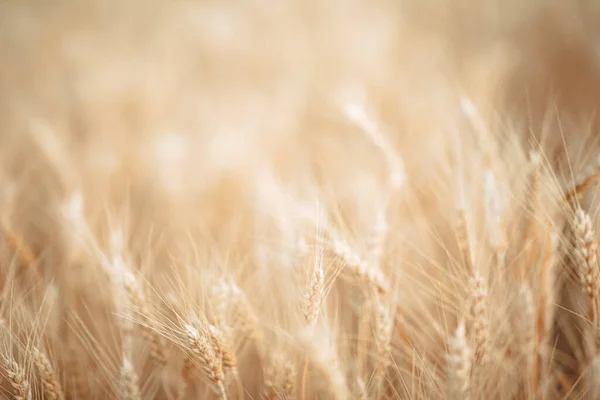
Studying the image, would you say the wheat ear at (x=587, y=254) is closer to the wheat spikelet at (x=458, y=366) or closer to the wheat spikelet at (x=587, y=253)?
the wheat spikelet at (x=587, y=253)

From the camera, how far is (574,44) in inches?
48.1

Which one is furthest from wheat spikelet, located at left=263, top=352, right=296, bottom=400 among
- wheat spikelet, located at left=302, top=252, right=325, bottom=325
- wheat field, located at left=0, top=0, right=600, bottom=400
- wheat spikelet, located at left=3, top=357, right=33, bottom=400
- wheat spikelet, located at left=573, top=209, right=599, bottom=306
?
wheat spikelet, located at left=573, top=209, right=599, bottom=306

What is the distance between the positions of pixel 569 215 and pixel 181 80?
5.55 ft

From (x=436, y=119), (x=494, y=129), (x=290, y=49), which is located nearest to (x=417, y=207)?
(x=494, y=129)

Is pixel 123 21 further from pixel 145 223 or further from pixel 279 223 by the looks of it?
pixel 279 223

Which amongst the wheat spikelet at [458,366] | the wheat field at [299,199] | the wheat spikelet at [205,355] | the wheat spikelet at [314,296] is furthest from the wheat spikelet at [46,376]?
the wheat spikelet at [458,366]

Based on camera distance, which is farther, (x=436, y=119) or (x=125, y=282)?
(x=436, y=119)

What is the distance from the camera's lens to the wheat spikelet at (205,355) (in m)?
0.52

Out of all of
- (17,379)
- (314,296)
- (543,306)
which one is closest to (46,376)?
(17,379)

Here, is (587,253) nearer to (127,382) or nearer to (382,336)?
(382,336)

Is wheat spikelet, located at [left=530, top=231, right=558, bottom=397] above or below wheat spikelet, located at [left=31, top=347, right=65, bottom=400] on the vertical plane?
above

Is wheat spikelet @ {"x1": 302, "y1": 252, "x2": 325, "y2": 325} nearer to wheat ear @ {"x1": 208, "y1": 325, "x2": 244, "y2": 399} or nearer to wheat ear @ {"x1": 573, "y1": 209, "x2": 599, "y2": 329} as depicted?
wheat ear @ {"x1": 208, "y1": 325, "x2": 244, "y2": 399}

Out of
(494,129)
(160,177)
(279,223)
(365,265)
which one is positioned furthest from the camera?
(160,177)

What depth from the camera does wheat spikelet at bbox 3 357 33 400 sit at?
549 millimetres
